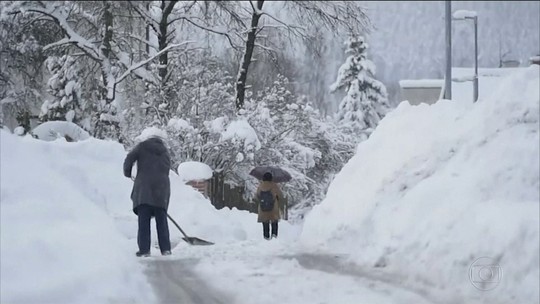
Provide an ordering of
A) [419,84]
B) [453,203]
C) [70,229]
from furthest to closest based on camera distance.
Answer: [419,84], [70,229], [453,203]

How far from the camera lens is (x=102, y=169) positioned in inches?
492

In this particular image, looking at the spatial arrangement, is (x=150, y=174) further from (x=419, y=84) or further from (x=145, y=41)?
(x=419, y=84)

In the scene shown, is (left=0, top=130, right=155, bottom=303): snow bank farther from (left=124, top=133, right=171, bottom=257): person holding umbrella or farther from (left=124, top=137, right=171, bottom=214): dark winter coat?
(left=124, top=137, right=171, bottom=214): dark winter coat

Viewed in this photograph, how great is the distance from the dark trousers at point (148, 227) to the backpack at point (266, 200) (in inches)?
124

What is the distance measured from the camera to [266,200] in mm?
12031

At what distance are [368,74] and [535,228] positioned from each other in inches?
1599

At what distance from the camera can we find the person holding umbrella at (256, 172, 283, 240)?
1195 cm

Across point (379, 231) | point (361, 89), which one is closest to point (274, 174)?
point (379, 231)

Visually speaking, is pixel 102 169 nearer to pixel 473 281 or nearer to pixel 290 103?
pixel 473 281

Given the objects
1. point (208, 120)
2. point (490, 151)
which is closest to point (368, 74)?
point (208, 120)

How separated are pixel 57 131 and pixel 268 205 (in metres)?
7.03

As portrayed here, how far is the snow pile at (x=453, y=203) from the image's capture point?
Result: 6.16m

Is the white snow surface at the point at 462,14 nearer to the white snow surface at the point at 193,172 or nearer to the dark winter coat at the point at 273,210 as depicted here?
the white snow surface at the point at 193,172

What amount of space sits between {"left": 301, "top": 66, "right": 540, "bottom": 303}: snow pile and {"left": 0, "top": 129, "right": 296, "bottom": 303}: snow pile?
2403 millimetres
